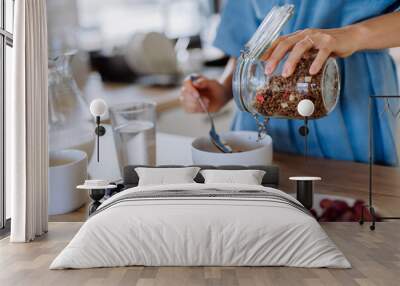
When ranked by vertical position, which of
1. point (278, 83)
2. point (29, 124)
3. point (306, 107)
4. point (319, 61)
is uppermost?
point (319, 61)

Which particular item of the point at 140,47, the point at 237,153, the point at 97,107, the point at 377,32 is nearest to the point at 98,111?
the point at 97,107

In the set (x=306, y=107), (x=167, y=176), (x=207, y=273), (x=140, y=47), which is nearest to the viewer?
(x=207, y=273)

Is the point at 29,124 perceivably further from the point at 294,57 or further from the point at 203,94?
the point at 294,57

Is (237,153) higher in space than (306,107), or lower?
lower

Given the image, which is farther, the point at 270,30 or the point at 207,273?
the point at 270,30

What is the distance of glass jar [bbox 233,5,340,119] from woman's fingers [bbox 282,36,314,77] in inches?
1.0

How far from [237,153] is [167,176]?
0.38 meters

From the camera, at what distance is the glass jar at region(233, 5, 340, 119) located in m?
3.13

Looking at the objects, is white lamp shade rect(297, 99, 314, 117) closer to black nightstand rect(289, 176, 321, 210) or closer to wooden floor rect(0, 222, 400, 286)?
black nightstand rect(289, 176, 321, 210)

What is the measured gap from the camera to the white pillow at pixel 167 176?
348 centimetres

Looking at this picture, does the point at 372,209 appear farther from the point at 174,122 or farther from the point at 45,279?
the point at 45,279

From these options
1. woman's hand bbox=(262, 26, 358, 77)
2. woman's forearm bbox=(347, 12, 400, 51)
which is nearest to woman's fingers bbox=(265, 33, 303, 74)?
woman's hand bbox=(262, 26, 358, 77)

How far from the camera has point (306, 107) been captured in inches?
122

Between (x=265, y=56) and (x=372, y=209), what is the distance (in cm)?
101
